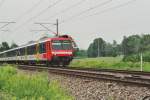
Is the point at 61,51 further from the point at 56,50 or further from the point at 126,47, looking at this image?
the point at 126,47

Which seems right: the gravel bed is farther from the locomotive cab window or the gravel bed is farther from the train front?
the locomotive cab window

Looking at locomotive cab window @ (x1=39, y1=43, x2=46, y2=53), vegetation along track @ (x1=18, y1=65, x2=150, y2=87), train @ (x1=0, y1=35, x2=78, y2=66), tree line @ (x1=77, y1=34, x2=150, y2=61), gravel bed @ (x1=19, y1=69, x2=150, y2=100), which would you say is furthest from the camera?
tree line @ (x1=77, y1=34, x2=150, y2=61)

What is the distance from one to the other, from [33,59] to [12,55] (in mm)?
15465

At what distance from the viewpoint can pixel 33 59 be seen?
39.1 metres

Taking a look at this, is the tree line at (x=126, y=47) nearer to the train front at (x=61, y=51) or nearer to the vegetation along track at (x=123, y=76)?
the train front at (x=61, y=51)

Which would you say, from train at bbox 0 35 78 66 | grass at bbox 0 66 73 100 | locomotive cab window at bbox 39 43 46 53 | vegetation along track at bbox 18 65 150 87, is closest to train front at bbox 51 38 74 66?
train at bbox 0 35 78 66

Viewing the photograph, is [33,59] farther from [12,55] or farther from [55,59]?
[12,55]

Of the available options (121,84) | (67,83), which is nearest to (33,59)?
(67,83)

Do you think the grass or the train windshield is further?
the train windshield

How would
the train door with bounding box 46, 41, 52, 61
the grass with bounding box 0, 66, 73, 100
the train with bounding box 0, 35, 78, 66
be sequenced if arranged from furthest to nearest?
the train with bounding box 0, 35, 78, 66 < the train door with bounding box 46, 41, 52, 61 < the grass with bounding box 0, 66, 73, 100

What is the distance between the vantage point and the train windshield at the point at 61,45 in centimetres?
3417

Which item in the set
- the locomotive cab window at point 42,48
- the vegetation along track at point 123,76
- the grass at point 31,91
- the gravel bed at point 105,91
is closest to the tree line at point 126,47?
the locomotive cab window at point 42,48

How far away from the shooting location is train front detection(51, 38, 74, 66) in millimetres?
33537

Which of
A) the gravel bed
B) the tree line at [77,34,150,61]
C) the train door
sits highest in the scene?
the tree line at [77,34,150,61]
